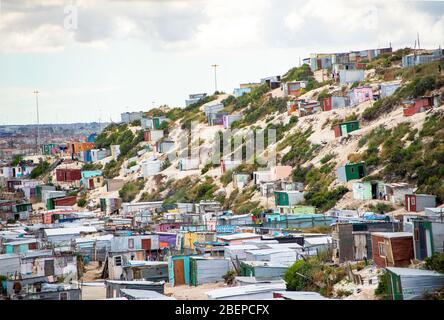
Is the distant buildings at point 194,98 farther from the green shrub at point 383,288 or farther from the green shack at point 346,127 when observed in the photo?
the green shrub at point 383,288

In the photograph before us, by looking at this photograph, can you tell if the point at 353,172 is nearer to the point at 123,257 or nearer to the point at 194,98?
the point at 123,257

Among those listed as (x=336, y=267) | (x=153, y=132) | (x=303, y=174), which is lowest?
(x=336, y=267)

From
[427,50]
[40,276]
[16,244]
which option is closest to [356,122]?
[427,50]

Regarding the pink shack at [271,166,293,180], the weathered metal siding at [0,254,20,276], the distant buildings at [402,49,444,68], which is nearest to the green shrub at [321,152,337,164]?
the pink shack at [271,166,293,180]

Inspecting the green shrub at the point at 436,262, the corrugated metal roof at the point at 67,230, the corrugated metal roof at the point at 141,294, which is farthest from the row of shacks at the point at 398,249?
the corrugated metal roof at the point at 67,230

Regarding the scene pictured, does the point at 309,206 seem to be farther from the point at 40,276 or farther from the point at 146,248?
the point at 40,276

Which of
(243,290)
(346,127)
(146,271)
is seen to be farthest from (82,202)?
(243,290)

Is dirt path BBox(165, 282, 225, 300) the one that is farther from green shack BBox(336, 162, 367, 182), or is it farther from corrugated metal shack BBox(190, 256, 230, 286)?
green shack BBox(336, 162, 367, 182)

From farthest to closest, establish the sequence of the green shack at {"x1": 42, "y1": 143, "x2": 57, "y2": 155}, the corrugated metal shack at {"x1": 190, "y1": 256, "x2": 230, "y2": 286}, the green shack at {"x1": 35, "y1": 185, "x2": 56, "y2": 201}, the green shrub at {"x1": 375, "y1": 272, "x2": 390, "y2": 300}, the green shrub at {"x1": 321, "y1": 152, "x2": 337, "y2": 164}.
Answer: the green shack at {"x1": 42, "y1": 143, "x2": 57, "y2": 155}, the green shack at {"x1": 35, "y1": 185, "x2": 56, "y2": 201}, the green shrub at {"x1": 321, "y1": 152, "x2": 337, "y2": 164}, the corrugated metal shack at {"x1": 190, "y1": 256, "x2": 230, "y2": 286}, the green shrub at {"x1": 375, "y1": 272, "x2": 390, "y2": 300}
